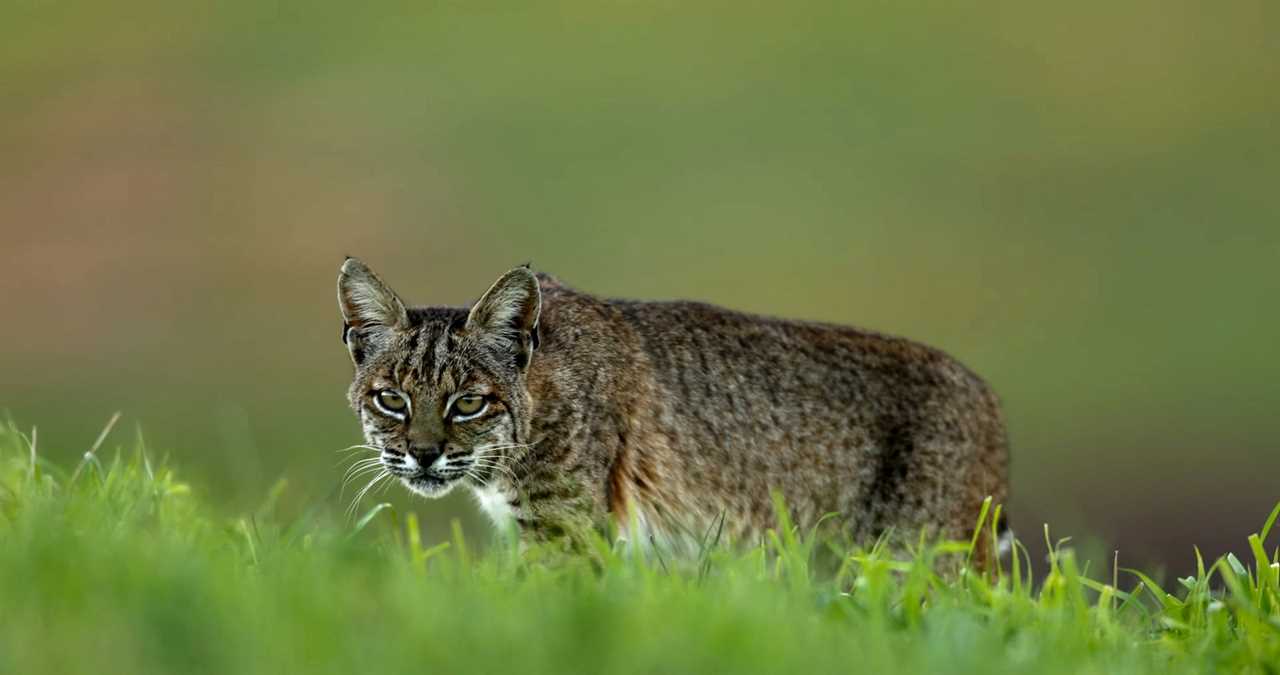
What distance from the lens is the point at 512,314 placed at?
25.0 feet

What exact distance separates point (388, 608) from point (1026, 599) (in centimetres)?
246

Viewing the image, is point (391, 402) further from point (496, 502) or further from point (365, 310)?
point (496, 502)

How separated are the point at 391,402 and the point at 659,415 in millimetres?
1555

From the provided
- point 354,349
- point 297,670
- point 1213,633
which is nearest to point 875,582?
point 1213,633

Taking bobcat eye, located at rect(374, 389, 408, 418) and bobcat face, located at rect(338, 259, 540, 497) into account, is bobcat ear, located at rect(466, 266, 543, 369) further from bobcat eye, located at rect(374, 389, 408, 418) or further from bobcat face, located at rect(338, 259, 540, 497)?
bobcat eye, located at rect(374, 389, 408, 418)

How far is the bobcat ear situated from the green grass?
136 cm

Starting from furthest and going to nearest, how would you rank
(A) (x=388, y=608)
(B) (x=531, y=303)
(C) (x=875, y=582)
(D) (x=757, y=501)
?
(D) (x=757, y=501) < (B) (x=531, y=303) < (C) (x=875, y=582) < (A) (x=388, y=608)

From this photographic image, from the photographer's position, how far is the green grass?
14.4 feet

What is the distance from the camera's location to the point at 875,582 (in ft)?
18.1

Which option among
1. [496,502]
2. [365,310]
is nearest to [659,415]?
[496,502]

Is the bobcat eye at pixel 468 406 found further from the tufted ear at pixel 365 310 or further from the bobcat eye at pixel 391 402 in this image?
the tufted ear at pixel 365 310

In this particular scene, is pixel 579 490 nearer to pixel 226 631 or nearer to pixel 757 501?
pixel 757 501

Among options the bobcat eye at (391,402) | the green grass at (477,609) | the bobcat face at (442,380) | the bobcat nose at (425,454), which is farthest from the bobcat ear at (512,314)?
the green grass at (477,609)

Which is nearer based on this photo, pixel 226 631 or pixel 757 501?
pixel 226 631
